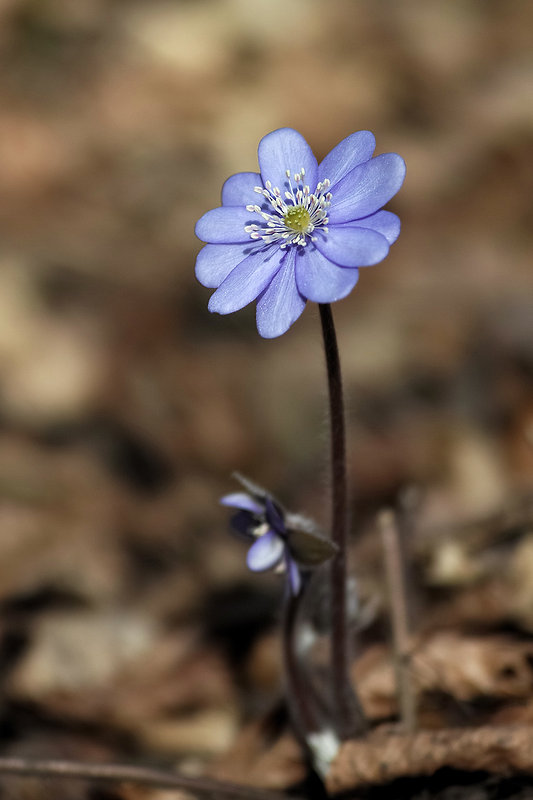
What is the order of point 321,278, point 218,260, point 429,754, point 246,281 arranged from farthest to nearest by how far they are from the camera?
point 429,754 < point 218,260 < point 246,281 < point 321,278

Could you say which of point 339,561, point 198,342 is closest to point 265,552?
point 339,561

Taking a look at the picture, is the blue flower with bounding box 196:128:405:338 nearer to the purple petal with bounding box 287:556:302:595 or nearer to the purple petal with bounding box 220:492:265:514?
the purple petal with bounding box 220:492:265:514

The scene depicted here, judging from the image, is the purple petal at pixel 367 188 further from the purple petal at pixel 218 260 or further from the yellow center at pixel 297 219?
the purple petal at pixel 218 260

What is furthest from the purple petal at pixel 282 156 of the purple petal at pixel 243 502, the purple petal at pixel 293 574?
the purple petal at pixel 293 574

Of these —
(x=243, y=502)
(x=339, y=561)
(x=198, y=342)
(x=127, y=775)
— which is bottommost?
(x=127, y=775)

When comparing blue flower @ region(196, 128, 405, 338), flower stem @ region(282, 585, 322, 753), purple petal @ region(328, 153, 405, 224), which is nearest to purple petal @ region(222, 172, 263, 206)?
blue flower @ region(196, 128, 405, 338)

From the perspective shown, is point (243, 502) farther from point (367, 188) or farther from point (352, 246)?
point (367, 188)
